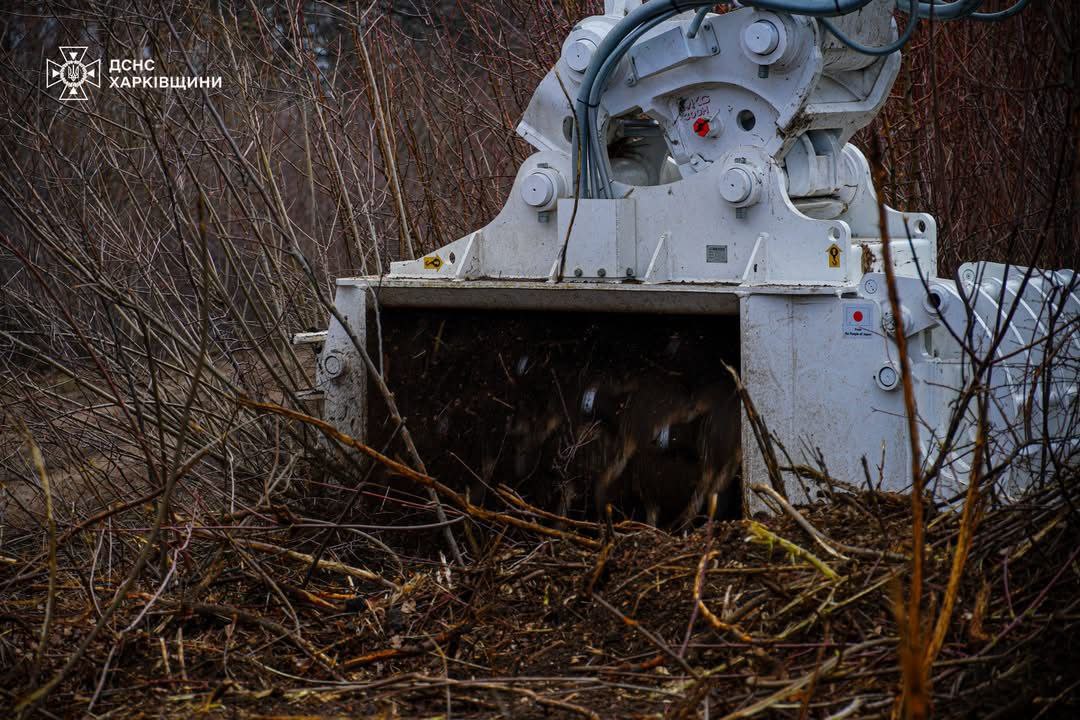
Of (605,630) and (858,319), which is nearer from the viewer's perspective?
(605,630)

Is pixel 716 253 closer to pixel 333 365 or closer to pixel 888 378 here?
pixel 888 378

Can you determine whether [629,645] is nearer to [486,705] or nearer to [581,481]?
[486,705]

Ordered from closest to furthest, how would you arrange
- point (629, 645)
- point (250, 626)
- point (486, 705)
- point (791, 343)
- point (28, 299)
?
point (486, 705) < point (629, 645) < point (250, 626) < point (791, 343) < point (28, 299)

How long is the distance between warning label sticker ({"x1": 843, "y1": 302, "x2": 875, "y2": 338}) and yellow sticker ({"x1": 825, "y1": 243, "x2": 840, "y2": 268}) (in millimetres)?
Answer: 197

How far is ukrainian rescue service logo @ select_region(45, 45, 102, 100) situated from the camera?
6.16 metres

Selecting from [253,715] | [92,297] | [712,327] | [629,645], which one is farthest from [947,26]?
[253,715]

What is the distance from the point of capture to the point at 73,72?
6289 millimetres

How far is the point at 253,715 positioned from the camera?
107 inches

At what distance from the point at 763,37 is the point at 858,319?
3.57ft

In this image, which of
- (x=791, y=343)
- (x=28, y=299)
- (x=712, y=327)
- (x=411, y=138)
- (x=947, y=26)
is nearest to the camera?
(x=791, y=343)

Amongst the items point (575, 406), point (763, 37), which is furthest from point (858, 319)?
point (575, 406)

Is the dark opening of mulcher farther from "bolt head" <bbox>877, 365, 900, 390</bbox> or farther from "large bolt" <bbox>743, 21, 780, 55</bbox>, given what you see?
"large bolt" <bbox>743, 21, 780, 55</bbox>

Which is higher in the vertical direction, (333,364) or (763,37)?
(763,37)

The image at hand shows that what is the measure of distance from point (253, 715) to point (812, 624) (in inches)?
47.7
